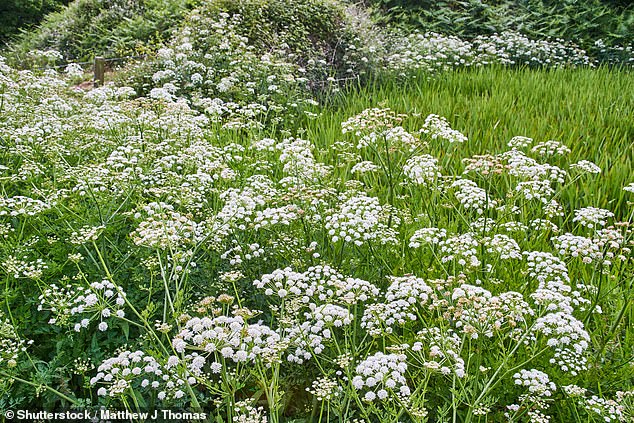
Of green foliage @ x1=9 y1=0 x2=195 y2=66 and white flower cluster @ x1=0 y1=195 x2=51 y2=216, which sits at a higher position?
white flower cluster @ x1=0 y1=195 x2=51 y2=216

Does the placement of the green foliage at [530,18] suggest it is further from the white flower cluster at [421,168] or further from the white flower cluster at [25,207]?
the white flower cluster at [25,207]

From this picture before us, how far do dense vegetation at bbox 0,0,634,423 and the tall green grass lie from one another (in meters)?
0.04

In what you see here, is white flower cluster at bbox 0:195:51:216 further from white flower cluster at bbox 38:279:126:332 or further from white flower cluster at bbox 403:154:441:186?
white flower cluster at bbox 403:154:441:186

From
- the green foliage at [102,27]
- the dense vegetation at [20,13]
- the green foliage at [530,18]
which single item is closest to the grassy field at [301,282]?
the green foliage at [530,18]

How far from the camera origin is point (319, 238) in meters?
3.28

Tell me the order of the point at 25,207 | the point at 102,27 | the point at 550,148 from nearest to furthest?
the point at 25,207, the point at 550,148, the point at 102,27

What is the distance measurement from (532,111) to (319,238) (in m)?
3.90

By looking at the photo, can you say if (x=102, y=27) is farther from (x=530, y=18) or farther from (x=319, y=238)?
(x=319, y=238)

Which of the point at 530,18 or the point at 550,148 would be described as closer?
the point at 550,148

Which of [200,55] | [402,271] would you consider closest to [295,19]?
[200,55]

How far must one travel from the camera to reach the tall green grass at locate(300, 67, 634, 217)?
475cm

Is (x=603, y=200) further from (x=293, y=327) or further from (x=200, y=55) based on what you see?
(x=200, y=55)

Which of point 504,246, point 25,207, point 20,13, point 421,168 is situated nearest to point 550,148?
point 421,168

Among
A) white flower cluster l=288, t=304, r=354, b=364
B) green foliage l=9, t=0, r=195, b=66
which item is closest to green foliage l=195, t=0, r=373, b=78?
green foliage l=9, t=0, r=195, b=66
